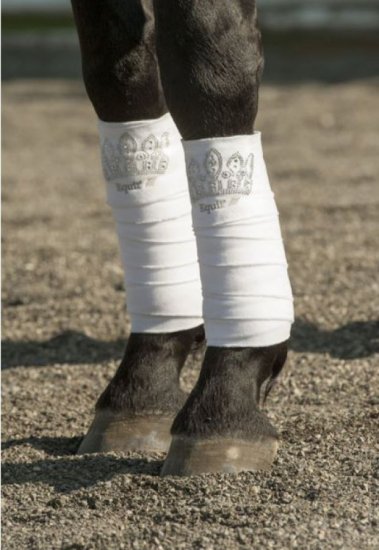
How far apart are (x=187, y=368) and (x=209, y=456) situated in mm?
1122

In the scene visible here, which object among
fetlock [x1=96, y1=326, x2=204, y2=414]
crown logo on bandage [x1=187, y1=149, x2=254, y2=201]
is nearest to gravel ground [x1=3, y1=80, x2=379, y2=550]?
fetlock [x1=96, y1=326, x2=204, y2=414]

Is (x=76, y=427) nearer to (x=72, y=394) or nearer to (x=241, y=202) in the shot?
(x=72, y=394)

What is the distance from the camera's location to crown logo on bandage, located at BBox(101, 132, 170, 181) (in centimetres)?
294

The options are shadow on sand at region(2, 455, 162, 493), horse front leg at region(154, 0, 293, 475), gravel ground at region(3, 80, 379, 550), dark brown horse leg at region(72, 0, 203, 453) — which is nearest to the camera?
gravel ground at region(3, 80, 379, 550)

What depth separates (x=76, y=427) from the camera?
3188 mm

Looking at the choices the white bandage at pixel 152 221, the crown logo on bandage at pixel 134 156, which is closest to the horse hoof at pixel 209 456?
the white bandage at pixel 152 221

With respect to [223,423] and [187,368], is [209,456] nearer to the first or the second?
[223,423]

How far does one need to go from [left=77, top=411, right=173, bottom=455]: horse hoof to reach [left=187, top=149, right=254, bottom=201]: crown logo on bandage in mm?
560

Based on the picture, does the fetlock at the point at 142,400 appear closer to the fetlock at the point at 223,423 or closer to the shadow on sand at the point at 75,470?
the shadow on sand at the point at 75,470

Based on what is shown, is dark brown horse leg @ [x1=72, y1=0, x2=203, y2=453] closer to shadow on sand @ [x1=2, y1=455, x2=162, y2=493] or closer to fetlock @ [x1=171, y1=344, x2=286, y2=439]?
shadow on sand @ [x1=2, y1=455, x2=162, y2=493]

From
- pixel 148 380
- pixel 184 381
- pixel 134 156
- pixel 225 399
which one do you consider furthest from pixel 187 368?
pixel 225 399

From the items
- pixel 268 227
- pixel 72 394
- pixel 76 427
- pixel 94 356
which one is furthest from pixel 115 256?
pixel 268 227

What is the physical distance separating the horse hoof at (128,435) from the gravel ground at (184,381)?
5 cm

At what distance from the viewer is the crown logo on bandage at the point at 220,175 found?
8.52ft
